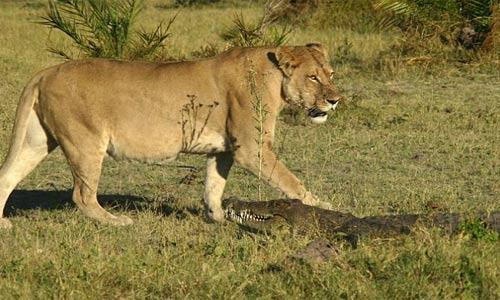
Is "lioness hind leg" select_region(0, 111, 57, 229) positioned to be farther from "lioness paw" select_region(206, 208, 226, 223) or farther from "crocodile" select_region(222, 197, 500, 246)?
"crocodile" select_region(222, 197, 500, 246)

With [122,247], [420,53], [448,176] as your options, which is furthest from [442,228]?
[420,53]

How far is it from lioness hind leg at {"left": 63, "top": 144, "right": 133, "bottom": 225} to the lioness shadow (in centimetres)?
43

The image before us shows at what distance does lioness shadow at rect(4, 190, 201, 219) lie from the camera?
26.5ft

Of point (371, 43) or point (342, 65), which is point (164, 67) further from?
point (371, 43)

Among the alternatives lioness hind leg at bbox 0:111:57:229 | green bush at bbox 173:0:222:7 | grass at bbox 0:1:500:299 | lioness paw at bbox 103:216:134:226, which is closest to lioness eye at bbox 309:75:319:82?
grass at bbox 0:1:500:299

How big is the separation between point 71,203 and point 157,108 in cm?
132

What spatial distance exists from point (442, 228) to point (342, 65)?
10.1 m

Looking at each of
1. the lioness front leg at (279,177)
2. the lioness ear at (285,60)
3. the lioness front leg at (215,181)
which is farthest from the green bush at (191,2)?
the lioness front leg at (279,177)

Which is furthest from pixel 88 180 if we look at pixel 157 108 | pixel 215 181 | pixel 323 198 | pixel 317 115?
pixel 323 198

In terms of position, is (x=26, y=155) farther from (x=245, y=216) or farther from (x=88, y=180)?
(x=245, y=216)

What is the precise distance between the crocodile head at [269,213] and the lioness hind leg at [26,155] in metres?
1.82

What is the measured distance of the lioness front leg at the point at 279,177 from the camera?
725 cm

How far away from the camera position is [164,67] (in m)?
7.70

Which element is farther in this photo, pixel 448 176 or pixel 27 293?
pixel 448 176
